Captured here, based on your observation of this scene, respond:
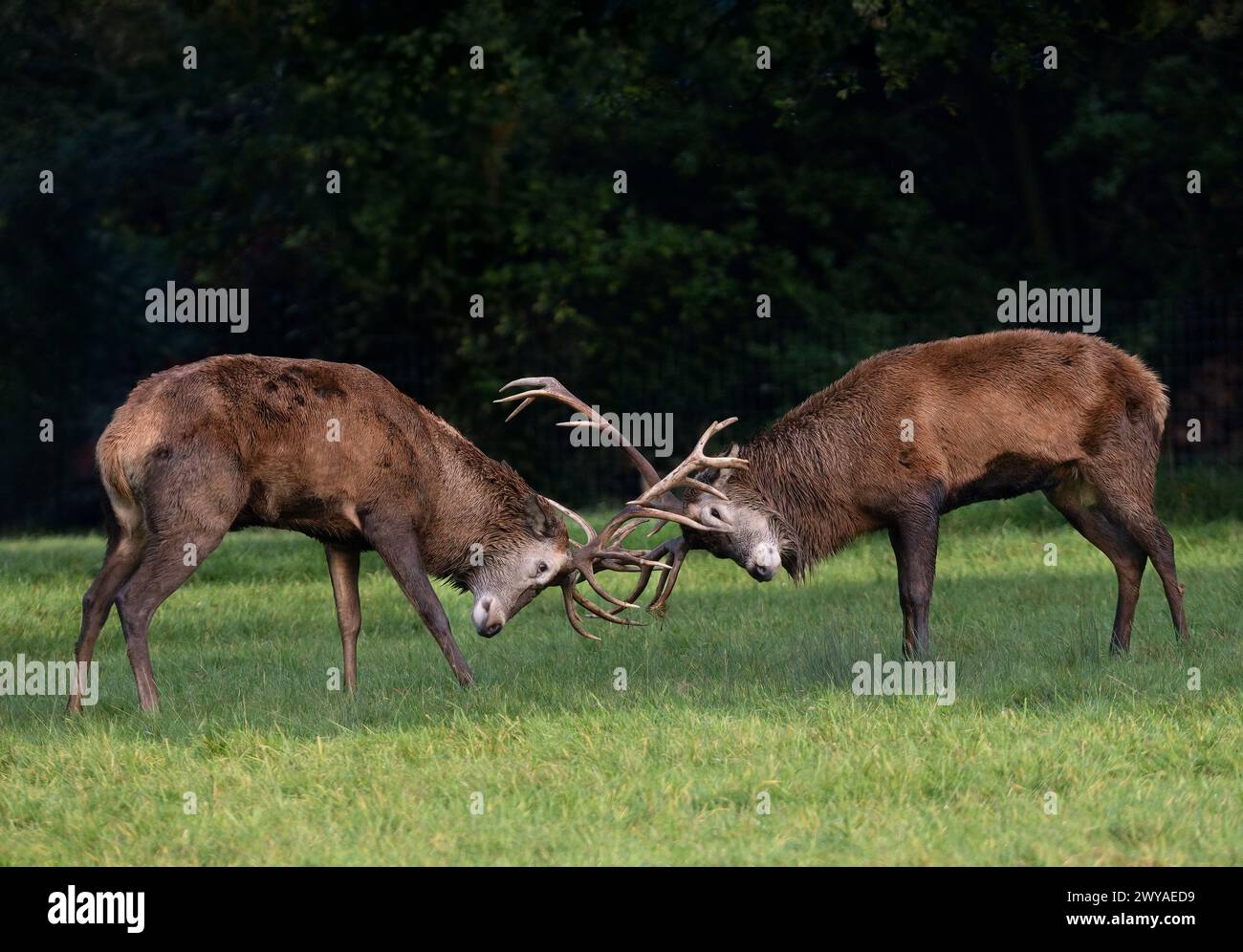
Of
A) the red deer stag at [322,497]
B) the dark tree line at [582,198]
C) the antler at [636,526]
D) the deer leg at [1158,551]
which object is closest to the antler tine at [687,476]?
the antler at [636,526]

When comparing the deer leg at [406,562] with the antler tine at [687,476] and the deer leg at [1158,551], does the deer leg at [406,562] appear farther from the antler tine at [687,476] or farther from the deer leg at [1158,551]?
the deer leg at [1158,551]

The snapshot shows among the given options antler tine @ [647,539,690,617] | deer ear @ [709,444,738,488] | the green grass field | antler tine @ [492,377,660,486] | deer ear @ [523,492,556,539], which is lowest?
the green grass field

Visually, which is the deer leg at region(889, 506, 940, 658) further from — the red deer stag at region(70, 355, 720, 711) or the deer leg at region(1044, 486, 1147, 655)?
the red deer stag at region(70, 355, 720, 711)

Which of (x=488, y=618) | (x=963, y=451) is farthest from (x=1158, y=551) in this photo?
(x=488, y=618)

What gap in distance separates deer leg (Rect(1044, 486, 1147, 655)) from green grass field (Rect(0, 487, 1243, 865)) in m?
0.29

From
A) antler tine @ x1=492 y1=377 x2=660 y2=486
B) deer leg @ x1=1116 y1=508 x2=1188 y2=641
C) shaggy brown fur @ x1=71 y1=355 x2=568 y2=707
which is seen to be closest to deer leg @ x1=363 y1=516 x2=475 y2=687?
shaggy brown fur @ x1=71 y1=355 x2=568 y2=707

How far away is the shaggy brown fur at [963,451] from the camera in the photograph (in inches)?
347

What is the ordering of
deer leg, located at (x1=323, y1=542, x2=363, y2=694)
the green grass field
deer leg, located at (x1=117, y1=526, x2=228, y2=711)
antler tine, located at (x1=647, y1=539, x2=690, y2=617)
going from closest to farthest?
1. the green grass field
2. deer leg, located at (x1=117, y1=526, x2=228, y2=711)
3. deer leg, located at (x1=323, y1=542, x2=363, y2=694)
4. antler tine, located at (x1=647, y1=539, x2=690, y2=617)

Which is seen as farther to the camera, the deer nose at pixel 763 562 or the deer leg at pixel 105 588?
the deer nose at pixel 763 562

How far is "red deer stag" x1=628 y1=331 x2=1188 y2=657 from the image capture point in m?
8.81

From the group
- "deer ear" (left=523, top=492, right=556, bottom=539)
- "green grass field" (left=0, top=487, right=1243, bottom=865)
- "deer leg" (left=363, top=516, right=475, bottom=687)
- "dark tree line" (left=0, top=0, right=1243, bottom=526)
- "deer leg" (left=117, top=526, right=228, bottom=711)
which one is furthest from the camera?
"dark tree line" (left=0, top=0, right=1243, bottom=526)

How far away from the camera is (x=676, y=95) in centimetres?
1970

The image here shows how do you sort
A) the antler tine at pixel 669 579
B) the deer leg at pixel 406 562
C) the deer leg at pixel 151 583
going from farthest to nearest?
1. the antler tine at pixel 669 579
2. the deer leg at pixel 406 562
3. the deer leg at pixel 151 583

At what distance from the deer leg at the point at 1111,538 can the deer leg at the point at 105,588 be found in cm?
472
